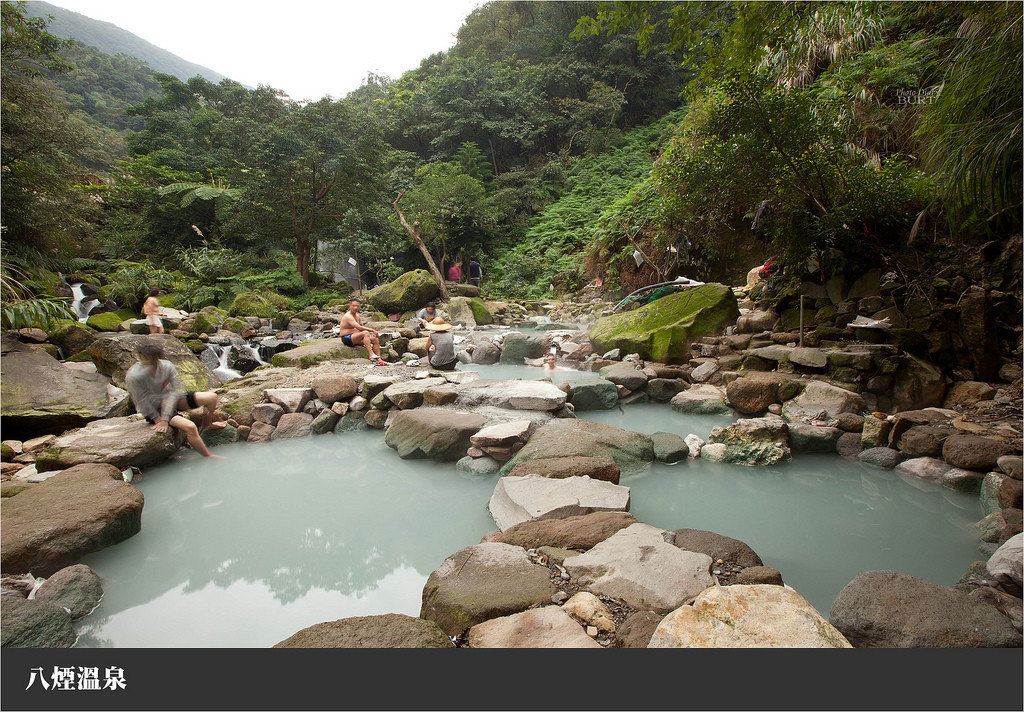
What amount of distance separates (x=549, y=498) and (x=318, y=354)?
5.37 m

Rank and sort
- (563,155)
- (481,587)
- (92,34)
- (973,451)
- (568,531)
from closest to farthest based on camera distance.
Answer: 1. (481,587)
2. (568,531)
3. (973,451)
4. (92,34)
5. (563,155)

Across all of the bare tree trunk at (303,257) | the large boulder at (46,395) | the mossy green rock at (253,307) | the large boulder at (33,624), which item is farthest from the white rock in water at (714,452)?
the bare tree trunk at (303,257)

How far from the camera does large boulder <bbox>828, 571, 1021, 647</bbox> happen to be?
1532 millimetres

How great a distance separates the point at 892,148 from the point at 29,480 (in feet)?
35.8

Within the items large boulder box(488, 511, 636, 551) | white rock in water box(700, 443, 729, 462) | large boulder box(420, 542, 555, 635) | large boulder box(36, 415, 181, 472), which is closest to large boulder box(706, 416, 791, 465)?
white rock in water box(700, 443, 729, 462)

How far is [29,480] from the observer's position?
A: 3.16m

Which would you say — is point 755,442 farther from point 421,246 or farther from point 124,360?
point 421,246

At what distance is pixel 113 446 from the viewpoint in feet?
11.5

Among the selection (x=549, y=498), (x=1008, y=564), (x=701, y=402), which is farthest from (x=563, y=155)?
(x=1008, y=564)

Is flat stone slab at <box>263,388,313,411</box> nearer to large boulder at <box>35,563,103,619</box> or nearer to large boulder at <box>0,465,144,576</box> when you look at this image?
large boulder at <box>0,465,144,576</box>

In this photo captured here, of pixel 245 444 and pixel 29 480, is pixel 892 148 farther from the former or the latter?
pixel 29 480

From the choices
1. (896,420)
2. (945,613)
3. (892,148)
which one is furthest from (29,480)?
(892,148)

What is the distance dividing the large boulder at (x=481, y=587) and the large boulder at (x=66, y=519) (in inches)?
78.7

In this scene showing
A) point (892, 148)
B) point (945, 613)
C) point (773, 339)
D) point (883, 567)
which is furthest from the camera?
point (892, 148)
